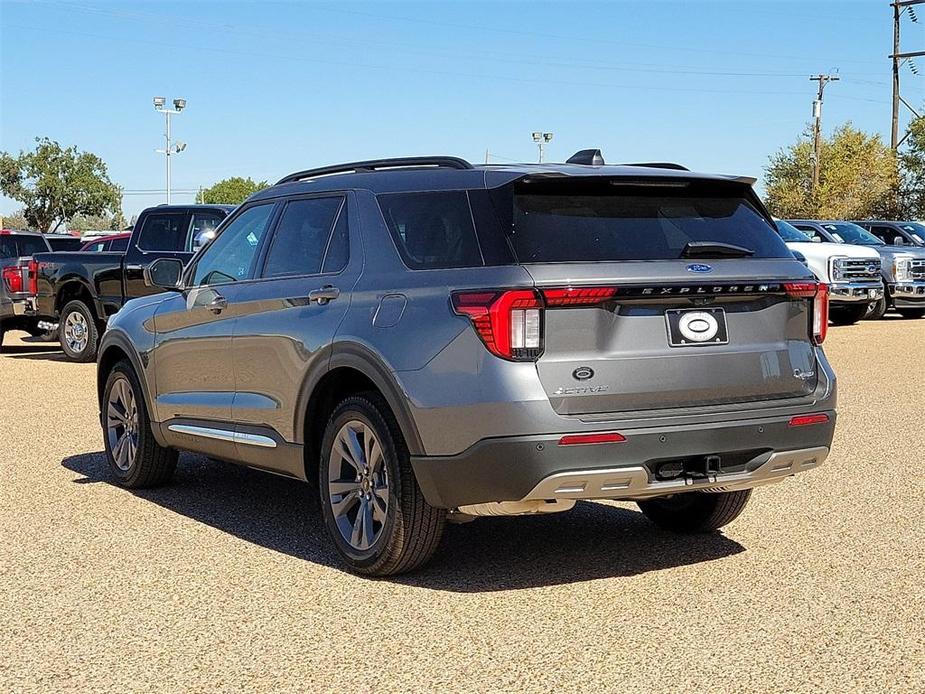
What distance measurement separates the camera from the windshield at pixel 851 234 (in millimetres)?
27344

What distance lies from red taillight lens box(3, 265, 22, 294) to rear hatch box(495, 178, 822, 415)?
50.4 ft

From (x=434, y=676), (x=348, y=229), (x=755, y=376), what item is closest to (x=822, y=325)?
(x=755, y=376)

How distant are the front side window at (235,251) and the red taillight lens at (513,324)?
7.20 feet

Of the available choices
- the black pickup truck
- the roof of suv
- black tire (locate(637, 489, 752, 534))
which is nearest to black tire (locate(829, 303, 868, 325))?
the black pickup truck

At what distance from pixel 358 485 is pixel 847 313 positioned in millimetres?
21881

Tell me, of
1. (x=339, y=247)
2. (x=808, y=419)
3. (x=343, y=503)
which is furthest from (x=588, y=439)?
(x=339, y=247)

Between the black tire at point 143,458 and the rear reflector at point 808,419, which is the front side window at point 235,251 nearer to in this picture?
the black tire at point 143,458

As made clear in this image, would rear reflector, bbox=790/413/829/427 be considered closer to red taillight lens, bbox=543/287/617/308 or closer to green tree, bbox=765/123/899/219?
red taillight lens, bbox=543/287/617/308

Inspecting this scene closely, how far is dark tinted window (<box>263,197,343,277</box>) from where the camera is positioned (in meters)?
6.86

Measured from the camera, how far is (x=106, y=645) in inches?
207

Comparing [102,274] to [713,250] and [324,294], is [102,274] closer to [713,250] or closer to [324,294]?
[324,294]

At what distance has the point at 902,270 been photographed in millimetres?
27391

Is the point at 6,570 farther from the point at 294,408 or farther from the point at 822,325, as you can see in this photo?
the point at 822,325

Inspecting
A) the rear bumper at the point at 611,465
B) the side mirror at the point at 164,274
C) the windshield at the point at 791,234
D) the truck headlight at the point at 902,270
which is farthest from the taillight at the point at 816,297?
the truck headlight at the point at 902,270
